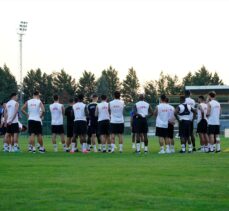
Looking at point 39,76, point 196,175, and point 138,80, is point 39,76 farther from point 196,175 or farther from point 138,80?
point 196,175

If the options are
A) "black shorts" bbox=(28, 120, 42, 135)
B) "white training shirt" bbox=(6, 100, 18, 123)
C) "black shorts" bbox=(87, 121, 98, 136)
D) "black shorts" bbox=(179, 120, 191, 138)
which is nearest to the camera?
"black shorts" bbox=(179, 120, 191, 138)

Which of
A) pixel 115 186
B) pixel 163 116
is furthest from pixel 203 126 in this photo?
pixel 115 186

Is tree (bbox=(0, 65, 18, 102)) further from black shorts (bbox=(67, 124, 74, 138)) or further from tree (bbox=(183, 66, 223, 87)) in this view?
black shorts (bbox=(67, 124, 74, 138))

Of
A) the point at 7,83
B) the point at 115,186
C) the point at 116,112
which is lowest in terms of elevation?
the point at 115,186

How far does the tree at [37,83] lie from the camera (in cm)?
12506

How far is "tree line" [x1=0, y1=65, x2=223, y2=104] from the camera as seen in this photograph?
391ft

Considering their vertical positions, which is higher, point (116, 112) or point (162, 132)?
point (116, 112)

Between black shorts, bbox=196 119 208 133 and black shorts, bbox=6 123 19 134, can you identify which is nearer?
black shorts, bbox=196 119 208 133

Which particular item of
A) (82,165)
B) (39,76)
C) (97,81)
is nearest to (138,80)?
(97,81)

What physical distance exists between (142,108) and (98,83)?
9715cm

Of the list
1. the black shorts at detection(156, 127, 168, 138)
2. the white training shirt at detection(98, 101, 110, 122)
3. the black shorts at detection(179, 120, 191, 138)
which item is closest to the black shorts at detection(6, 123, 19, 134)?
the white training shirt at detection(98, 101, 110, 122)

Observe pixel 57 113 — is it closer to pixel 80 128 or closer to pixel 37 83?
pixel 80 128

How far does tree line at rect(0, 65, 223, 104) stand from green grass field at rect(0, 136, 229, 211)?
327 ft

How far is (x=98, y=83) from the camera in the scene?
4813 inches
